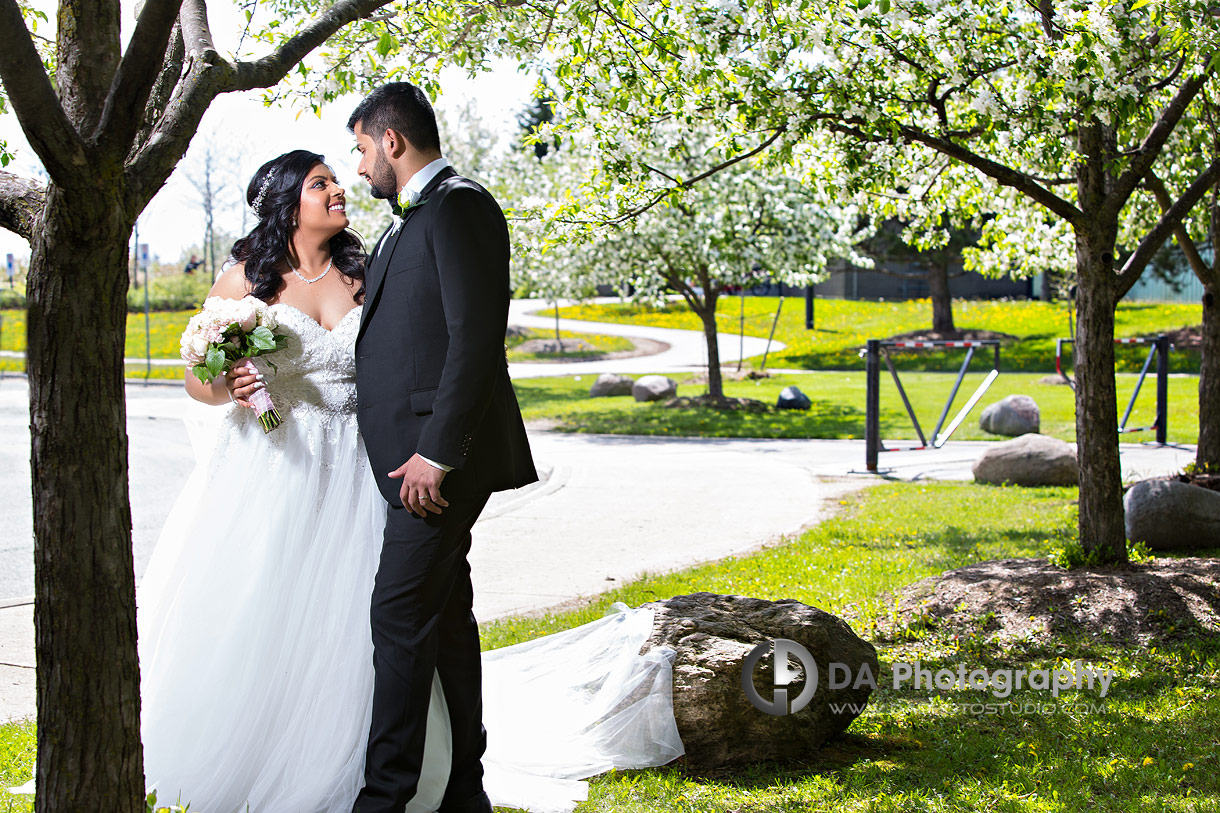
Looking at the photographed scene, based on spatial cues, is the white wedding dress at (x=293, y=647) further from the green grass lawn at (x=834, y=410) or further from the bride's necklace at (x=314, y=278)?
the green grass lawn at (x=834, y=410)

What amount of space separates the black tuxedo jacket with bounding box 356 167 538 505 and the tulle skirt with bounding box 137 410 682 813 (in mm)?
414

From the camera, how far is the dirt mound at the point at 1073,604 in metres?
5.65

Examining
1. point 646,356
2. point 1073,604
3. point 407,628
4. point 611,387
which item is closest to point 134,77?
point 407,628

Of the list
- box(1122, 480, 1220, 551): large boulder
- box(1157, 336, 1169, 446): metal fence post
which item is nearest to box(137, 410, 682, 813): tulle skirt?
box(1122, 480, 1220, 551): large boulder

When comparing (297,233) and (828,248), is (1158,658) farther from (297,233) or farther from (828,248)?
(828,248)

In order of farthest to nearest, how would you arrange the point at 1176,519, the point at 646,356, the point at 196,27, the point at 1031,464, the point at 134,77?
the point at 646,356 < the point at 1031,464 < the point at 1176,519 < the point at 196,27 < the point at 134,77

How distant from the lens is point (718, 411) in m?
20.4

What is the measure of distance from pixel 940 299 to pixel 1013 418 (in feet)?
54.6

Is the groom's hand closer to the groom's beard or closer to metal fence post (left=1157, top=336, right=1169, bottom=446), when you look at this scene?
the groom's beard

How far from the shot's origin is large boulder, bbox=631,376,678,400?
73.3ft

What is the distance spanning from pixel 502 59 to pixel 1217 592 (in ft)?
16.2

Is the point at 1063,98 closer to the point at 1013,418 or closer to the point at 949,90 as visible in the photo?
the point at 949,90

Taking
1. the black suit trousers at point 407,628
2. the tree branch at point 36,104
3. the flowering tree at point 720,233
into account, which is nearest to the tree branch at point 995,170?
the black suit trousers at point 407,628

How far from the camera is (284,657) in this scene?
12.0 feet
